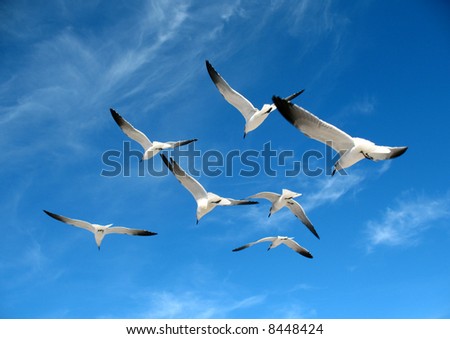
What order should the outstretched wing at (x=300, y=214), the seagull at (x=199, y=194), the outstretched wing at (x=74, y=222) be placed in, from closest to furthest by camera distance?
1. the seagull at (x=199, y=194)
2. the outstretched wing at (x=300, y=214)
3. the outstretched wing at (x=74, y=222)

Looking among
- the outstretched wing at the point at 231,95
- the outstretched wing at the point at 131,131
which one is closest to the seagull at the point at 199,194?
the outstretched wing at the point at 131,131

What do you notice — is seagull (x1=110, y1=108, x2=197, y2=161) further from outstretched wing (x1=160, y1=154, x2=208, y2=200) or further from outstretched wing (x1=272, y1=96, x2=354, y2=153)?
outstretched wing (x1=272, y1=96, x2=354, y2=153)

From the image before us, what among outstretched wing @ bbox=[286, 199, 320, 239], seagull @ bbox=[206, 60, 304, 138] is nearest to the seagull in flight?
seagull @ bbox=[206, 60, 304, 138]

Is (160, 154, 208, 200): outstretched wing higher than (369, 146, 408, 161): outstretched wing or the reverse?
higher

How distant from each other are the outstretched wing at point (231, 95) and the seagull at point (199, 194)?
10.6 ft

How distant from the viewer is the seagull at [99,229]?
52.6 ft

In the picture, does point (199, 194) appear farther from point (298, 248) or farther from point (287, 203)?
point (298, 248)

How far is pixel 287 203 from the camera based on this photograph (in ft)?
51.2

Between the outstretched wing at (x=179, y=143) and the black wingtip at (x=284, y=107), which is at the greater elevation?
the outstretched wing at (x=179, y=143)

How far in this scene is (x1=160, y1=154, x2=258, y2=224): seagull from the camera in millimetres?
13586

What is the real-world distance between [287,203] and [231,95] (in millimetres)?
4183

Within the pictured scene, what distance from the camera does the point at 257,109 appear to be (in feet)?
49.7

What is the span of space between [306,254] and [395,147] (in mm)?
8890

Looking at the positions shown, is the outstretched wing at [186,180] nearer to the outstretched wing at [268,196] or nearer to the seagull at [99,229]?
the outstretched wing at [268,196]
